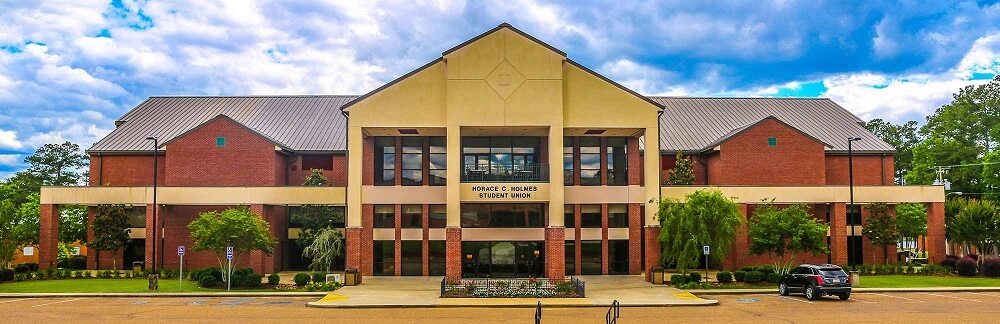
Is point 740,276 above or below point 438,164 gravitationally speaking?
below

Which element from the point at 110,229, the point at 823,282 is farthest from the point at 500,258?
the point at 110,229

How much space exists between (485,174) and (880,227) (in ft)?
84.2

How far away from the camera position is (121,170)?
5431cm

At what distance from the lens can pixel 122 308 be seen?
30.3 meters

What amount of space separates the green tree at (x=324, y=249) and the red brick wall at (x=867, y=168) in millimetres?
34900

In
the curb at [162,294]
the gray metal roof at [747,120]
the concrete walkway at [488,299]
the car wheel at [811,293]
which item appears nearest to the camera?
the concrete walkway at [488,299]

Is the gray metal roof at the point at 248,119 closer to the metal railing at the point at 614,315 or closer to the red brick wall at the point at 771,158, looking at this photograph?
the red brick wall at the point at 771,158

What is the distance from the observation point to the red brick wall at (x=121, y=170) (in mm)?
53906

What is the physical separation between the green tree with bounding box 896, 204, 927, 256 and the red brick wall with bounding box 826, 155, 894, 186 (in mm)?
3042

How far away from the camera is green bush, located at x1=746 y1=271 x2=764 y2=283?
39.4 m

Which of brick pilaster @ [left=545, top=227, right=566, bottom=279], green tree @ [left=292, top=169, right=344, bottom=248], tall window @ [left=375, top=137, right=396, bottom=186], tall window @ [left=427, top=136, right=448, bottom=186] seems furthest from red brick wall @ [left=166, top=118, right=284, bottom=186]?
brick pilaster @ [left=545, top=227, right=566, bottom=279]

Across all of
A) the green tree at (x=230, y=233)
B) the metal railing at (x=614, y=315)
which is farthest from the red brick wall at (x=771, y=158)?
the green tree at (x=230, y=233)

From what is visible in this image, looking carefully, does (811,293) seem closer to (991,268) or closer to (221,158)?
(991,268)

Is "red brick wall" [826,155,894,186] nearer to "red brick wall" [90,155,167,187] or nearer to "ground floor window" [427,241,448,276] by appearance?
"ground floor window" [427,241,448,276]
